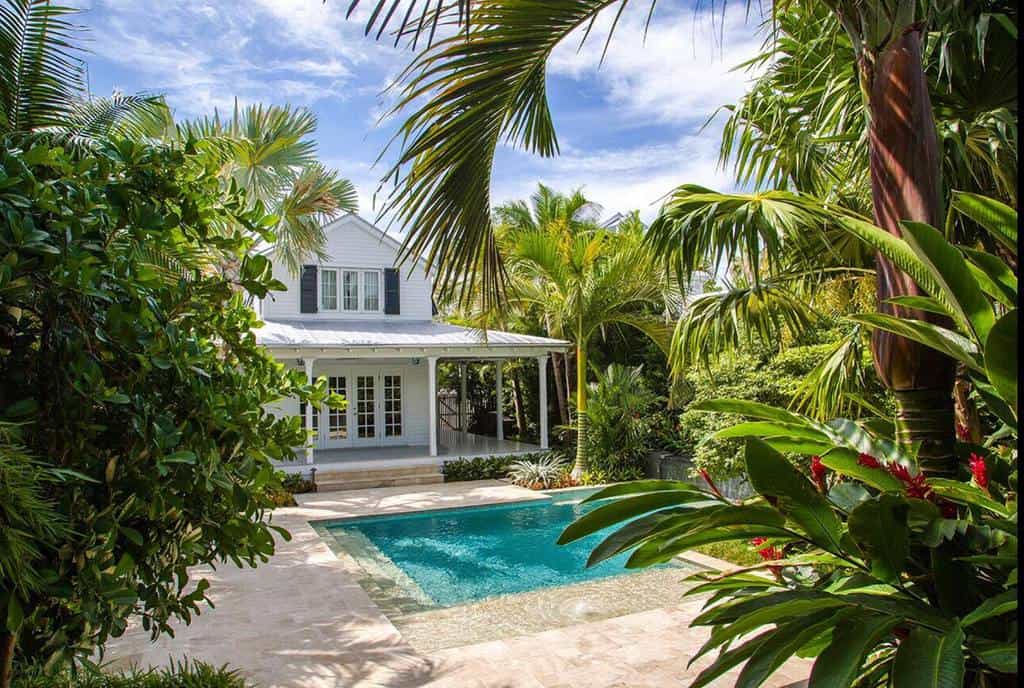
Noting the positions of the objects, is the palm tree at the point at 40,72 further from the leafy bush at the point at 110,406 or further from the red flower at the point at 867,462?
the red flower at the point at 867,462

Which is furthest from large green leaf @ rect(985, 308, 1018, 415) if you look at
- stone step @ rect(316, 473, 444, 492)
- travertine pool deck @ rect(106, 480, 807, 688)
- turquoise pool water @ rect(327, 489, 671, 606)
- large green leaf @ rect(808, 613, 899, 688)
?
stone step @ rect(316, 473, 444, 492)

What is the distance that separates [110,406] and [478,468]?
13.9 metres

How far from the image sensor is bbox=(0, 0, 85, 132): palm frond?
15.3 feet

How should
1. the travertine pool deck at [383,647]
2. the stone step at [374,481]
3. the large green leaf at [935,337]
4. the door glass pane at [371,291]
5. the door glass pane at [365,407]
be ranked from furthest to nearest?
1. the door glass pane at [371,291]
2. the door glass pane at [365,407]
3. the stone step at [374,481]
4. the travertine pool deck at [383,647]
5. the large green leaf at [935,337]

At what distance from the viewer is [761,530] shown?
1.79 m

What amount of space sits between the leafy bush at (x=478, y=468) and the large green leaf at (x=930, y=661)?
14610 millimetres

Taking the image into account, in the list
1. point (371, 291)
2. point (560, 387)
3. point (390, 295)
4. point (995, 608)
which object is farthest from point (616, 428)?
point (995, 608)

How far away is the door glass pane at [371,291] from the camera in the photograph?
18.6m

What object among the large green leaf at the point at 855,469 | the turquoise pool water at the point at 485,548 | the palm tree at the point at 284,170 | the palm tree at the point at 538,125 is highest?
the palm tree at the point at 284,170

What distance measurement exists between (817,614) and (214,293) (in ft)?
8.13

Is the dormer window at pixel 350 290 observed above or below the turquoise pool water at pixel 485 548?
above

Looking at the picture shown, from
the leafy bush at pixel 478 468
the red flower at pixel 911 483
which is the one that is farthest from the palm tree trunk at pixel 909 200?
the leafy bush at pixel 478 468

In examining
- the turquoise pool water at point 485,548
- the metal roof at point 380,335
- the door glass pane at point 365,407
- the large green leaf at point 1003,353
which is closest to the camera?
the large green leaf at point 1003,353

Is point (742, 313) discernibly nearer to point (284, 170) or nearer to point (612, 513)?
point (612, 513)
